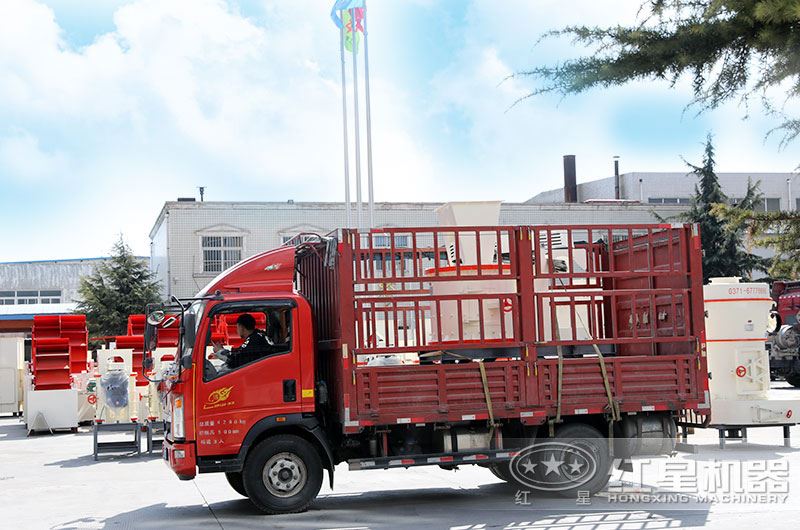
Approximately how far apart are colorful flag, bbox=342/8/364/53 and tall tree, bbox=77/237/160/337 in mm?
20530

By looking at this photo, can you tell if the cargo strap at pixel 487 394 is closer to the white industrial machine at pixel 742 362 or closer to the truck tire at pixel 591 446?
the truck tire at pixel 591 446

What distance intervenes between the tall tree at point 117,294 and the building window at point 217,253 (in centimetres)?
384

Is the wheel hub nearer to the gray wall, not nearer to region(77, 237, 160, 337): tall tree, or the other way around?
region(77, 237, 160, 337): tall tree

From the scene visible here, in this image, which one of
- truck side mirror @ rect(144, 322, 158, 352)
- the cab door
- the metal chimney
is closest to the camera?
the cab door

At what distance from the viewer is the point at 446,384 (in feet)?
39.1

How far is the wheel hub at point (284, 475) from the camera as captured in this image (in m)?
11.8

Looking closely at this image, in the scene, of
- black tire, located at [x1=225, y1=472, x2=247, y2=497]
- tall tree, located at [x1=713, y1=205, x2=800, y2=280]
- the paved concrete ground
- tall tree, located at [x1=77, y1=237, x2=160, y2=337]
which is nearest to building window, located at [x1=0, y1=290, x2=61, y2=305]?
tall tree, located at [x1=77, y1=237, x2=160, y2=337]

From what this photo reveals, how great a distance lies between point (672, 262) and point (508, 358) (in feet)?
7.95

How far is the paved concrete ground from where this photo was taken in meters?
11.0

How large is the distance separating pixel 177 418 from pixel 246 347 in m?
1.15

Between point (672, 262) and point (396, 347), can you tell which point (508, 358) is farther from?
point (672, 262)

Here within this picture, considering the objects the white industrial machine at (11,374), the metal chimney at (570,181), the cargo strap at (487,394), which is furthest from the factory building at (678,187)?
the cargo strap at (487,394)

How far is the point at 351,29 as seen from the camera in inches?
1249

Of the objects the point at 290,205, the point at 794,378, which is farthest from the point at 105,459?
the point at 290,205
